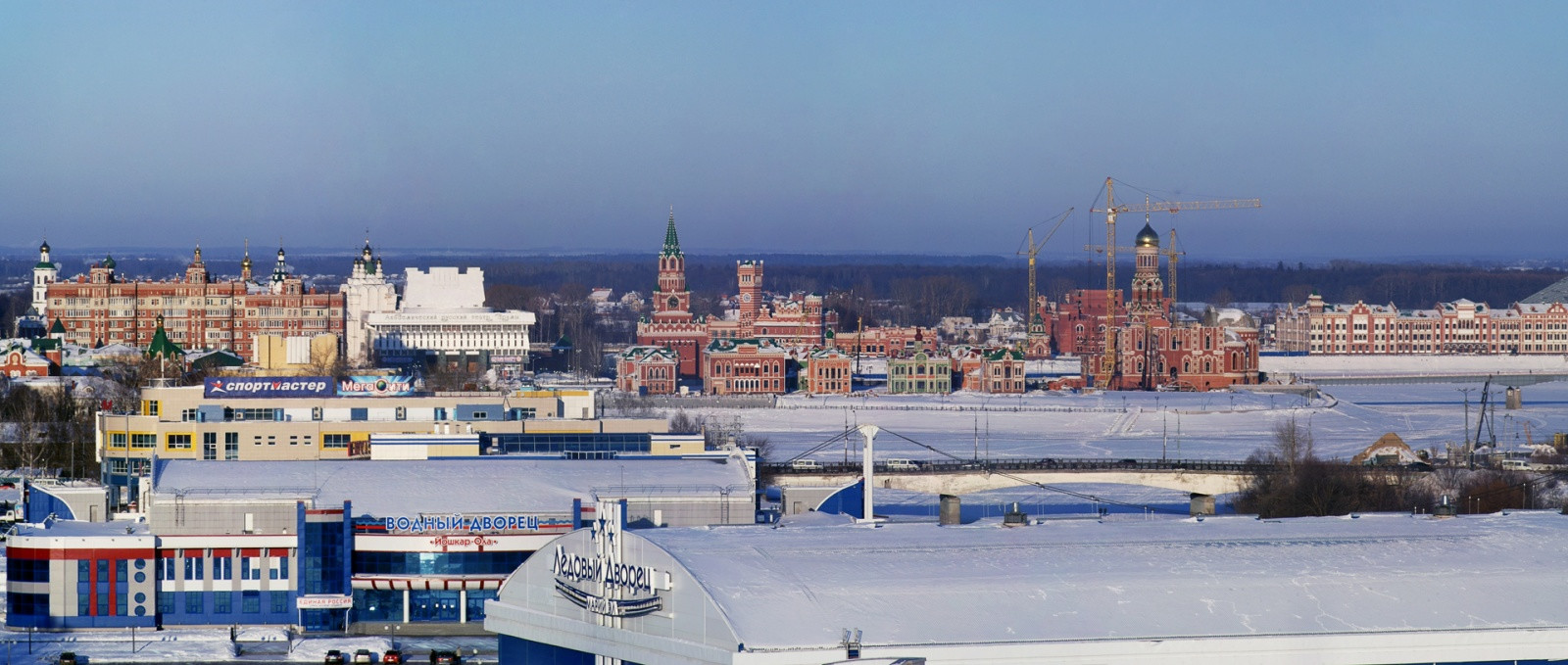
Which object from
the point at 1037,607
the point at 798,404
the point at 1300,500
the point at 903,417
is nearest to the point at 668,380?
the point at 798,404

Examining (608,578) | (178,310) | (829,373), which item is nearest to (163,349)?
(829,373)

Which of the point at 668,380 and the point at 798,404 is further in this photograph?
the point at 668,380

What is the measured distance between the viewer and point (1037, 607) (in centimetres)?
2775

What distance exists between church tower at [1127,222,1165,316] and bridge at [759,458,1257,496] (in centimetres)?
6432

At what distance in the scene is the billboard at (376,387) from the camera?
194 feet

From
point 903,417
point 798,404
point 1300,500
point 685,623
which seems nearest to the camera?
point 685,623

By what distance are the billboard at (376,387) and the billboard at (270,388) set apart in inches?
26.0

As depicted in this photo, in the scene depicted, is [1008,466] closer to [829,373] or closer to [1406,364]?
[829,373]

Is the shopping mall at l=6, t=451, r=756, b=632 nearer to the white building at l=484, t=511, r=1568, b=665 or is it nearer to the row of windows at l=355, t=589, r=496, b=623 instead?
the row of windows at l=355, t=589, r=496, b=623

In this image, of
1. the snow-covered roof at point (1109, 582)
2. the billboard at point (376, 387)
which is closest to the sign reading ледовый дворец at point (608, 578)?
the snow-covered roof at point (1109, 582)

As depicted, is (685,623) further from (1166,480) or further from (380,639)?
(1166,480)

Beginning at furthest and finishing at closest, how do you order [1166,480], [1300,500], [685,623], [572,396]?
[1166,480], [572,396], [1300,500], [685,623]

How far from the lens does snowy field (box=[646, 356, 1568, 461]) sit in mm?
85062

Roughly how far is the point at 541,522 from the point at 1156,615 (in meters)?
16.6
